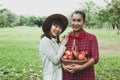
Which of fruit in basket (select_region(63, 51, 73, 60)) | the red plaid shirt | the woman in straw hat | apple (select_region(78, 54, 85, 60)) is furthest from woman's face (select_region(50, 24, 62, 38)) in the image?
apple (select_region(78, 54, 85, 60))

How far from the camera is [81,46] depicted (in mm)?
4340

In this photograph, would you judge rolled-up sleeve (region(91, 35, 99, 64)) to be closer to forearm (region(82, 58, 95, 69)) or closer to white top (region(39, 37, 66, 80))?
forearm (region(82, 58, 95, 69))

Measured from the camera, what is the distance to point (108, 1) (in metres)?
33.8

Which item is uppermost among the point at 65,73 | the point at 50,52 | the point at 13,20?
the point at 50,52

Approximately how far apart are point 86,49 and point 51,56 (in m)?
0.43

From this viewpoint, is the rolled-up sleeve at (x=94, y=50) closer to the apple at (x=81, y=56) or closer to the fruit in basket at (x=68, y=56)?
the apple at (x=81, y=56)

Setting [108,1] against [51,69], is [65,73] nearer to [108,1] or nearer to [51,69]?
[51,69]

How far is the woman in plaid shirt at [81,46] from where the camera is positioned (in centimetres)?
429

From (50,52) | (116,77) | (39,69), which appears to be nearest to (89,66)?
(50,52)

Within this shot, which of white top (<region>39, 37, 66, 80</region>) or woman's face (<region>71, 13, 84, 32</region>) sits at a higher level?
woman's face (<region>71, 13, 84, 32</region>)

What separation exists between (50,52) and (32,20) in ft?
225

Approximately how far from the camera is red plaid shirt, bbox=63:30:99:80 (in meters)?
4.31

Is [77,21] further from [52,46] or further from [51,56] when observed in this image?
[51,56]

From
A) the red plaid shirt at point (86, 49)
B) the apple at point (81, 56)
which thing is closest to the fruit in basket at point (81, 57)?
the apple at point (81, 56)
